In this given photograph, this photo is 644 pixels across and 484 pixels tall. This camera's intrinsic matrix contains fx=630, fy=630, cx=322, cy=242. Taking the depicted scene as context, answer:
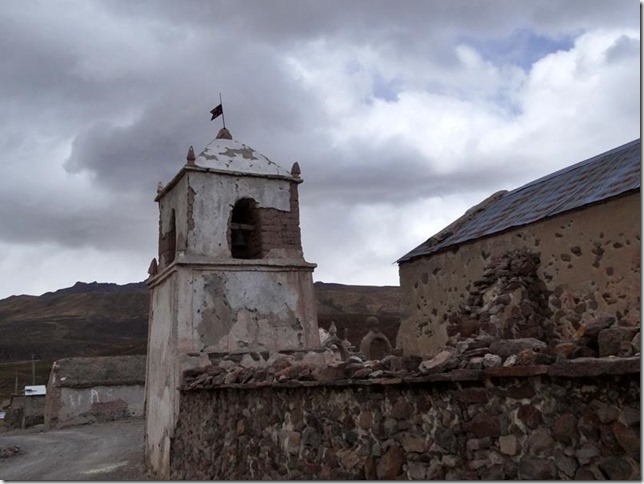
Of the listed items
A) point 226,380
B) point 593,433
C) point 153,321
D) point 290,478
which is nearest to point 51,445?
point 153,321

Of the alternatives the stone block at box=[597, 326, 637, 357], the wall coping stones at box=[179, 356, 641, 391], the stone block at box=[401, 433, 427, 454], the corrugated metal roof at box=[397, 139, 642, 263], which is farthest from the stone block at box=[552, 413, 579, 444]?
the corrugated metal roof at box=[397, 139, 642, 263]

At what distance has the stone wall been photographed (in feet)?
23.8

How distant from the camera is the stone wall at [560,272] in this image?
23.8ft

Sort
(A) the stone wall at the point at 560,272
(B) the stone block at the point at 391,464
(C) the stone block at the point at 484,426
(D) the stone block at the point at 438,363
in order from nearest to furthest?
1. (C) the stone block at the point at 484,426
2. (D) the stone block at the point at 438,363
3. (B) the stone block at the point at 391,464
4. (A) the stone wall at the point at 560,272

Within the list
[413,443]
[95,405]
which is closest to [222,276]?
[413,443]

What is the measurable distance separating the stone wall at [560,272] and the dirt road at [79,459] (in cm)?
694

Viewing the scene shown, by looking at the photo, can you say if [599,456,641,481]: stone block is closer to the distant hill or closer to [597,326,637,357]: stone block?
[597,326,637,357]: stone block

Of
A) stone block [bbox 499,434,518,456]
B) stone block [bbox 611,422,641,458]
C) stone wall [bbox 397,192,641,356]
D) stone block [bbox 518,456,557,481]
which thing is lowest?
stone block [bbox 518,456,557,481]

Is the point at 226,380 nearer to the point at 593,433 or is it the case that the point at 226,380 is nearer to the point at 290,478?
the point at 290,478

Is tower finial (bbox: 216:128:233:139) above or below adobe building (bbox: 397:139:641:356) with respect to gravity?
above

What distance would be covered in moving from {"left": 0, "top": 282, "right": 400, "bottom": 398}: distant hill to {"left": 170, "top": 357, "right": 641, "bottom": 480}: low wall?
48.8 metres

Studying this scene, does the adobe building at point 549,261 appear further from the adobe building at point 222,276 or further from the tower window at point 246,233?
the tower window at point 246,233

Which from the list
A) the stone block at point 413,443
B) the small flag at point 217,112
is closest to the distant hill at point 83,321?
→ the small flag at point 217,112

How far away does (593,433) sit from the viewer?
10.8 ft
